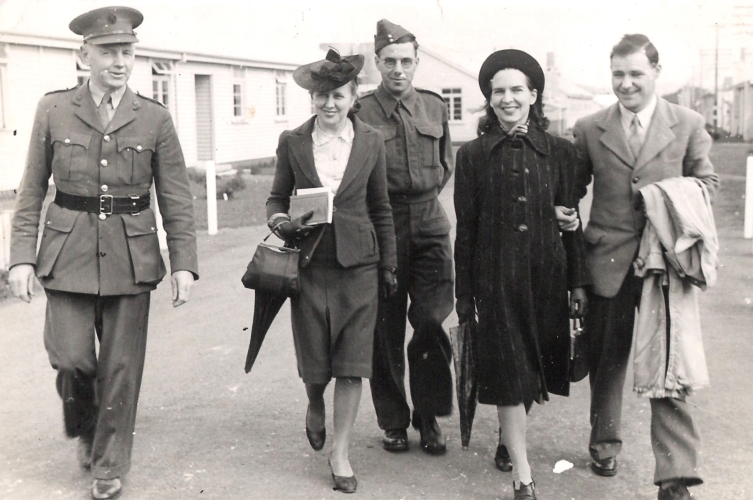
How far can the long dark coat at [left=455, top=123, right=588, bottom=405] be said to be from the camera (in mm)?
4230

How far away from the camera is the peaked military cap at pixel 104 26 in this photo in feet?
14.0

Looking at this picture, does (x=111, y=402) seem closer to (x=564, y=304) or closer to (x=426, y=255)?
Result: (x=426, y=255)

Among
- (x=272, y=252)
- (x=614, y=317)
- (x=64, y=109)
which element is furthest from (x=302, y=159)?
(x=614, y=317)

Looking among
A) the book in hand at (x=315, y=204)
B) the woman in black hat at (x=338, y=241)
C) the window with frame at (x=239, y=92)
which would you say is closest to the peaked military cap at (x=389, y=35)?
the woman in black hat at (x=338, y=241)

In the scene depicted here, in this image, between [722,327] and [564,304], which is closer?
[564,304]

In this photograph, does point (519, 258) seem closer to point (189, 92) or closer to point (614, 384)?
point (614, 384)

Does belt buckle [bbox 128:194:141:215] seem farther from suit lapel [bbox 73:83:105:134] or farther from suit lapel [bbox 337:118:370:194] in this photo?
suit lapel [bbox 337:118:370:194]

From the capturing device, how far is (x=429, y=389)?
5.07 metres

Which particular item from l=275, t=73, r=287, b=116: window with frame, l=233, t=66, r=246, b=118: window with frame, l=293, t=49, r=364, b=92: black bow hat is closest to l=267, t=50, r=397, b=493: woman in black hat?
l=293, t=49, r=364, b=92: black bow hat

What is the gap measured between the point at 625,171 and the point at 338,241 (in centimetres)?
156

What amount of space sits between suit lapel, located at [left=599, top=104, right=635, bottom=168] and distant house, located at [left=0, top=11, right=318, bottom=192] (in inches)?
425

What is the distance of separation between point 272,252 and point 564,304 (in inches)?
60.7

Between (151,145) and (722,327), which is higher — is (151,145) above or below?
above

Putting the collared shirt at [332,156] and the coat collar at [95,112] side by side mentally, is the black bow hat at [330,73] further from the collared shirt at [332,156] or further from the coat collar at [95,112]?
the coat collar at [95,112]
